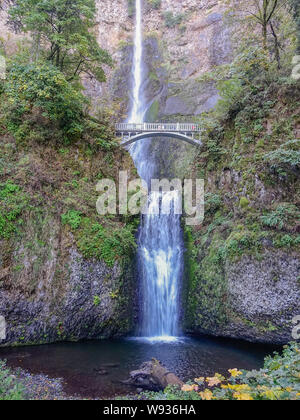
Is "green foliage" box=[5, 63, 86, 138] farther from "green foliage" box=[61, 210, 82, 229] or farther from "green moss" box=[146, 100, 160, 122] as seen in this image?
"green moss" box=[146, 100, 160, 122]

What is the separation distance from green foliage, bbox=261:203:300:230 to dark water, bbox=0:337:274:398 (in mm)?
4141

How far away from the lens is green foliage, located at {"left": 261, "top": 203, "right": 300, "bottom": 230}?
9.39m

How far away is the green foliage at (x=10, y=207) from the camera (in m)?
9.84

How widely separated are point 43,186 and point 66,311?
4914 millimetres

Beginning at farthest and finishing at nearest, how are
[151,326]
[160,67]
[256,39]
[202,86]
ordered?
[160,67] < [202,86] < [256,39] < [151,326]

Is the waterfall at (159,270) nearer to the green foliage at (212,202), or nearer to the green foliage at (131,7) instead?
the green foliage at (212,202)

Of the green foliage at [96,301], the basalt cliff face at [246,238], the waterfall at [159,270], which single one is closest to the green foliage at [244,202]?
the basalt cliff face at [246,238]

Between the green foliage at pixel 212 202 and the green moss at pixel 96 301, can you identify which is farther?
the green foliage at pixel 212 202

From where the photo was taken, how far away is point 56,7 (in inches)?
517

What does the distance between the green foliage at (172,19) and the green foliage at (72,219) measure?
31.6m

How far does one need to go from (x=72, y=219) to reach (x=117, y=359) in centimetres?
529

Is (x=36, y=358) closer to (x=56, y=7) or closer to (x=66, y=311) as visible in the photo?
(x=66, y=311)

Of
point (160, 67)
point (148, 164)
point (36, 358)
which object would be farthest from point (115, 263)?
point (160, 67)
